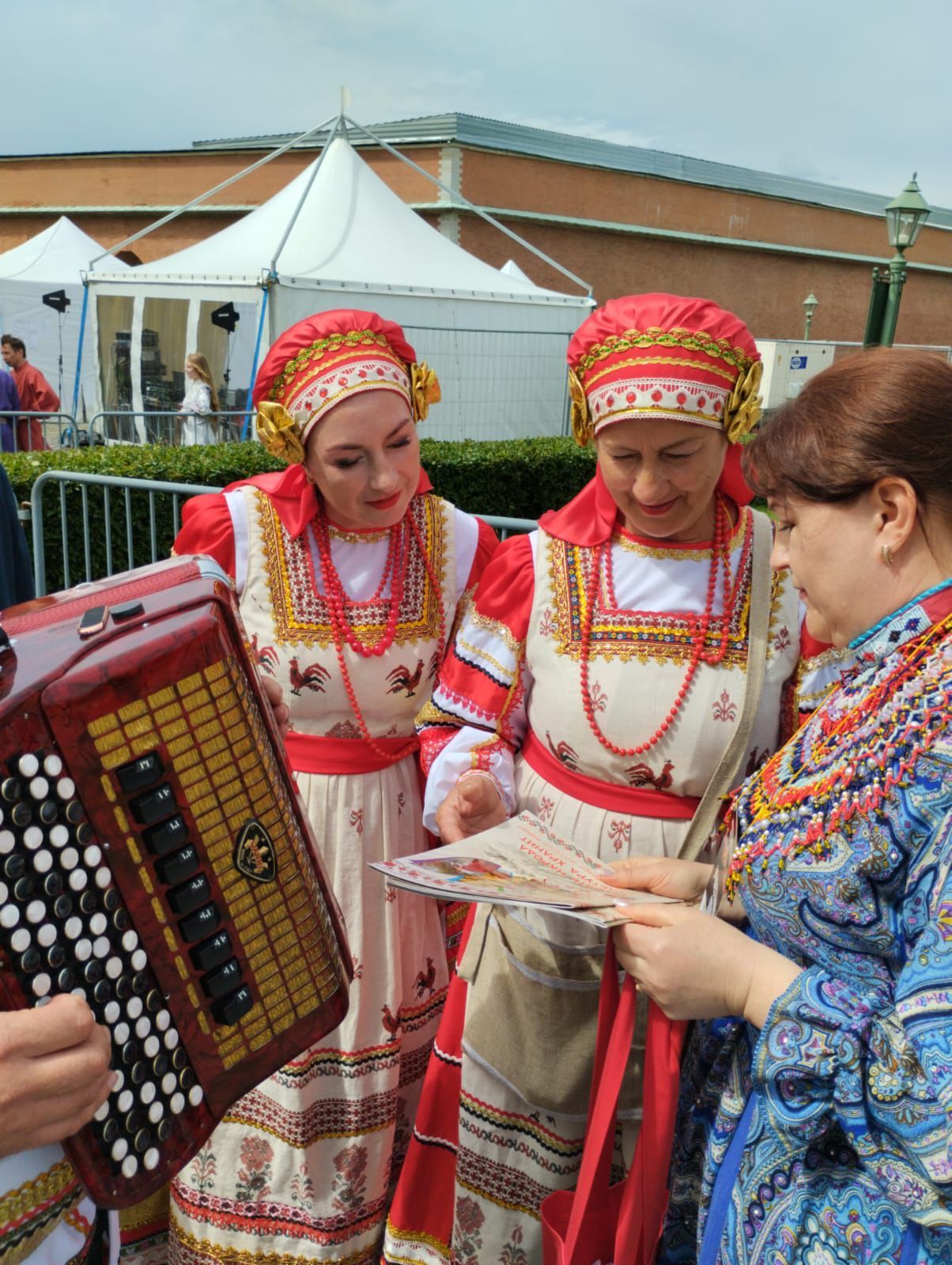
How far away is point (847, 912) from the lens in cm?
126

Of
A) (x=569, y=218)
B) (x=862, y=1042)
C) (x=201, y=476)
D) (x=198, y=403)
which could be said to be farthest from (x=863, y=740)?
(x=569, y=218)

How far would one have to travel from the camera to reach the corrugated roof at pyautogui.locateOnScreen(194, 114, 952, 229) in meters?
22.2

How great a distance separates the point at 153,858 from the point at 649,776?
0.97 meters

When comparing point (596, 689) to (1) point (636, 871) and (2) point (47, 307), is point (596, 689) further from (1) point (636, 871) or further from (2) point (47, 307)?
(2) point (47, 307)

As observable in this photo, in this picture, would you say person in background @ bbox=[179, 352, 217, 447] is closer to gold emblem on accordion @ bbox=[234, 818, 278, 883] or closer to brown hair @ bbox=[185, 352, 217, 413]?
brown hair @ bbox=[185, 352, 217, 413]

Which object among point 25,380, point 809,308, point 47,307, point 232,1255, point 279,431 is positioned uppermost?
point 809,308

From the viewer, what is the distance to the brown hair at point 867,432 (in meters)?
1.32

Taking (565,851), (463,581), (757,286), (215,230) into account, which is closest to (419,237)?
(463,581)

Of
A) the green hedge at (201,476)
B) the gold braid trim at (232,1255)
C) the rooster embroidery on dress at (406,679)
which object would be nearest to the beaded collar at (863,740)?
the rooster embroidery on dress at (406,679)

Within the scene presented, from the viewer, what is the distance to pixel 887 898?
1239mm

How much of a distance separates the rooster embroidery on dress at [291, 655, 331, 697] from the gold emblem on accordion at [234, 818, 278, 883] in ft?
2.91

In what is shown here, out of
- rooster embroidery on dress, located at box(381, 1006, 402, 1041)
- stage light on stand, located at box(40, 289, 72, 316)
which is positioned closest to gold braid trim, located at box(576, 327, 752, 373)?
rooster embroidery on dress, located at box(381, 1006, 402, 1041)

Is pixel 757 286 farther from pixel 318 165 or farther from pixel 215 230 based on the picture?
pixel 318 165

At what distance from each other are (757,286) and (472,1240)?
31.5 metres
